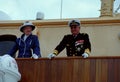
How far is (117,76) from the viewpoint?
1123cm

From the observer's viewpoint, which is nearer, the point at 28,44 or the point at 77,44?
the point at 77,44

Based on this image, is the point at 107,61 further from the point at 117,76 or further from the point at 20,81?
the point at 20,81

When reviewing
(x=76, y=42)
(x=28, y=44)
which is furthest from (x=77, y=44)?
(x=28, y=44)

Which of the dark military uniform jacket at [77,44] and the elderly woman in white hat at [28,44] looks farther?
the elderly woman in white hat at [28,44]

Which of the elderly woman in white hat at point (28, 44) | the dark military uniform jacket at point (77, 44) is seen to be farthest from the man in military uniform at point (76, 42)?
the elderly woman in white hat at point (28, 44)

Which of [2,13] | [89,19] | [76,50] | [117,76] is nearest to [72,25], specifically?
[76,50]

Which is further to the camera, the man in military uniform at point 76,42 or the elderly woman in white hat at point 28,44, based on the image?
the elderly woman in white hat at point 28,44

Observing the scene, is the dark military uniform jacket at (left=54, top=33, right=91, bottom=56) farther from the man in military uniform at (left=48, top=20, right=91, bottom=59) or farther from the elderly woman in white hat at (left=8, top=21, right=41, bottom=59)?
the elderly woman in white hat at (left=8, top=21, right=41, bottom=59)

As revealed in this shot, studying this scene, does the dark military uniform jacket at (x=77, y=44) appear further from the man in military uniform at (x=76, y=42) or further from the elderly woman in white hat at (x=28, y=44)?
the elderly woman in white hat at (x=28, y=44)

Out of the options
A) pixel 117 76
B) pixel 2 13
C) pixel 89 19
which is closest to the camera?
pixel 117 76

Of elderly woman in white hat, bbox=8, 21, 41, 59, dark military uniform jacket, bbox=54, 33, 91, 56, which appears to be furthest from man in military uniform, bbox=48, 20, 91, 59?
elderly woman in white hat, bbox=8, 21, 41, 59

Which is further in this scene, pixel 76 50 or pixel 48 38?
pixel 48 38

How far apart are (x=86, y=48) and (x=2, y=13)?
5863 mm

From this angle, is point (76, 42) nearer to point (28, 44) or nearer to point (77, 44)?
point (77, 44)
